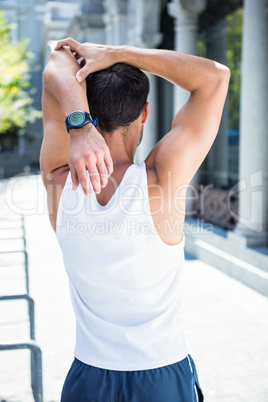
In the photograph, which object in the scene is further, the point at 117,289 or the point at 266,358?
the point at 266,358

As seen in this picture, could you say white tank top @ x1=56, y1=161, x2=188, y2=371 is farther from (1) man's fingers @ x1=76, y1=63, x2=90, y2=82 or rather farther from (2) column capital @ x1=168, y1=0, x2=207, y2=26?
(2) column capital @ x1=168, y1=0, x2=207, y2=26

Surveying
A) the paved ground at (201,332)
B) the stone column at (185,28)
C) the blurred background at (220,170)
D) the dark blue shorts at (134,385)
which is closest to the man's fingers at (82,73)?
the blurred background at (220,170)

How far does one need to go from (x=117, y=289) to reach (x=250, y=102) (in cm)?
580

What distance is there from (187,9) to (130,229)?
28.4 ft

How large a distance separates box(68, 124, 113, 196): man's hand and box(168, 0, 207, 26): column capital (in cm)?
840

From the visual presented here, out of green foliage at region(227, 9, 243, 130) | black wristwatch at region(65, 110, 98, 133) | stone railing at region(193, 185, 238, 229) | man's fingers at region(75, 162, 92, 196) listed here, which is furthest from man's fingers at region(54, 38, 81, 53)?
green foliage at region(227, 9, 243, 130)

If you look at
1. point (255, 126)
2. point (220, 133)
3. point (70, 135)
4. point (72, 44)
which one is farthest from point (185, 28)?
point (70, 135)

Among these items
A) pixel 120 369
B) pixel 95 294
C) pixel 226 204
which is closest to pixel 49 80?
pixel 95 294

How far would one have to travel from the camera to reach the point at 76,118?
150cm

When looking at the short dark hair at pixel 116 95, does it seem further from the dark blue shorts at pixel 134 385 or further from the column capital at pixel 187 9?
the column capital at pixel 187 9

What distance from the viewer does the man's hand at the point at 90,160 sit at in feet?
4.65

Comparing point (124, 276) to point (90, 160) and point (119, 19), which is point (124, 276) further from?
point (119, 19)

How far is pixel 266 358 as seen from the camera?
14.9ft

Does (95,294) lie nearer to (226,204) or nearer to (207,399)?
(207,399)
